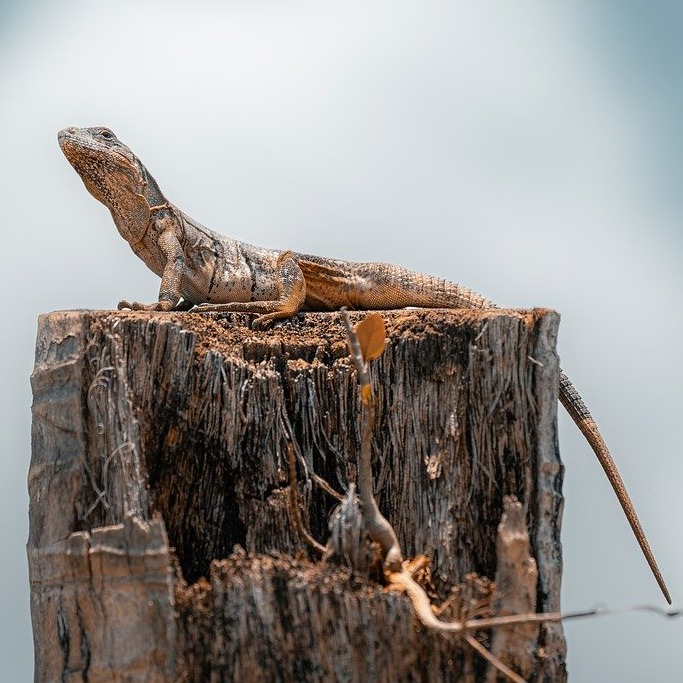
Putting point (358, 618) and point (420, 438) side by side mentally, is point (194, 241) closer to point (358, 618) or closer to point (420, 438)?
point (420, 438)

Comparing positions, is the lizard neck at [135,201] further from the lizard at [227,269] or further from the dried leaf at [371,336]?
the dried leaf at [371,336]

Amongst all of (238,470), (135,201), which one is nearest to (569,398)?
(238,470)

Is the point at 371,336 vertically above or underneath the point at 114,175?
underneath

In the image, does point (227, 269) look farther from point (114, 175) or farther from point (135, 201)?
point (114, 175)

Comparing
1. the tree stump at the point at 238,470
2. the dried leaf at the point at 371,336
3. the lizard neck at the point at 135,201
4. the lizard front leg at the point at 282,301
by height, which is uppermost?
the lizard neck at the point at 135,201

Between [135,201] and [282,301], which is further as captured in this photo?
[135,201]

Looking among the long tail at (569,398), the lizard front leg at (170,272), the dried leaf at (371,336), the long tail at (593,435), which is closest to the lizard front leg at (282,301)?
the lizard front leg at (170,272)

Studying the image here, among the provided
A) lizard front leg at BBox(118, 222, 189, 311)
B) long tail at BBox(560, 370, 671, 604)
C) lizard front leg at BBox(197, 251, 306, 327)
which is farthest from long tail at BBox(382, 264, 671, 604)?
lizard front leg at BBox(118, 222, 189, 311)
